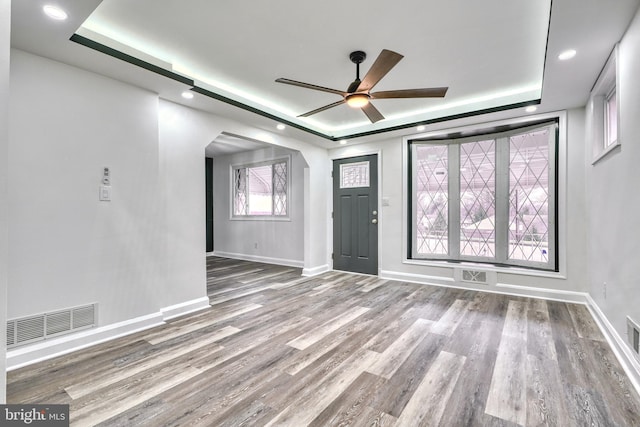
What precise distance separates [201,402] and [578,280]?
4.26 metres


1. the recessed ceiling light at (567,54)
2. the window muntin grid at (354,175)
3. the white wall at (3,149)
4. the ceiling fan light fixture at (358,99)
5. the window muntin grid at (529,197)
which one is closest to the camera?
the white wall at (3,149)

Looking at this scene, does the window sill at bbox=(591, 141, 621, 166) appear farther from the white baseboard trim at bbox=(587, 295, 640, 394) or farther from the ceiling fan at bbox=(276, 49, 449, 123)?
the white baseboard trim at bbox=(587, 295, 640, 394)

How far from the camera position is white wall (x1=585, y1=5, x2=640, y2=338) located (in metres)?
1.96

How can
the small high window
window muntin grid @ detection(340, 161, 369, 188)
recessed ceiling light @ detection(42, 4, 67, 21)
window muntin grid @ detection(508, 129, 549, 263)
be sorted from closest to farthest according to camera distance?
recessed ceiling light @ detection(42, 4, 67, 21) → the small high window → window muntin grid @ detection(508, 129, 549, 263) → window muntin grid @ detection(340, 161, 369, 188)

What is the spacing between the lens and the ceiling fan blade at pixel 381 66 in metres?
1.99

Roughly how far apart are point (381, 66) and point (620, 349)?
109 inches

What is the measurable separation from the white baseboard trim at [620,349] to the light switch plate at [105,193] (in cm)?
416

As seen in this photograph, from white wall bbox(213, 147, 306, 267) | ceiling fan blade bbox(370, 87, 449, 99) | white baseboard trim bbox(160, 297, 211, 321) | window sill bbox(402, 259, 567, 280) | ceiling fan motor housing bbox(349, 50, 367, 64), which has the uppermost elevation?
ceiling fan motor housing bbox(349, 50, 367, 64)

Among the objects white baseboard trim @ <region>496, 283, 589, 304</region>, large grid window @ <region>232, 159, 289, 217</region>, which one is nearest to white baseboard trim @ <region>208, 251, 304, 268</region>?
large grid window @ <region>232, 159, 289, 217</region>

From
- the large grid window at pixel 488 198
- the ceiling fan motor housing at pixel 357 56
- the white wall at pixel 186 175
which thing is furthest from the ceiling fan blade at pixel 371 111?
the large grid window at pixel 488 198

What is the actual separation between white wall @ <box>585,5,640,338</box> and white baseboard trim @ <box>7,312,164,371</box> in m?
3.92

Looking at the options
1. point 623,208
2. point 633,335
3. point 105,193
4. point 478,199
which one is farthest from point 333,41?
point 478,199

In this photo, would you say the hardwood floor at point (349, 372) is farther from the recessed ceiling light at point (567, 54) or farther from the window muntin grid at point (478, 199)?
the recessed ceiling light at point (567, 54)

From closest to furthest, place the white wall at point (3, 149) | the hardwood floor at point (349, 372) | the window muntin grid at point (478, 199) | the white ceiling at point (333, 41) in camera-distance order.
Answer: the white wall at point (3, 149)
the hardwood floor at point (349, 372)
the white ceiling at point (333, 41)
the window muntin grid at point (478, 199)
